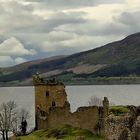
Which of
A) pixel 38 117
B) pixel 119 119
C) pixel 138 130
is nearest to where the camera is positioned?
pixel 138 130

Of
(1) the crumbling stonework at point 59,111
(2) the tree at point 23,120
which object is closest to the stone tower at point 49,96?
(1) the crumbling stonework at point 59,111

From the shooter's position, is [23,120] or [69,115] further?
[23,120]

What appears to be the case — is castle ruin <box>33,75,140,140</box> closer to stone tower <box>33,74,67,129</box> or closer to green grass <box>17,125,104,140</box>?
stone tower <box>33,74,67,129</box>

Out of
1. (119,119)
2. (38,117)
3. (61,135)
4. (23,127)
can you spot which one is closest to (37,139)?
(61,135)

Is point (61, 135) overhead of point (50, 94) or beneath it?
beneath

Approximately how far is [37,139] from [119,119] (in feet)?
117

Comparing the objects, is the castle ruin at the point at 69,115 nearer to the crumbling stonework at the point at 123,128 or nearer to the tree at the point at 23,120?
the crumbling stonework at the point at 123,128

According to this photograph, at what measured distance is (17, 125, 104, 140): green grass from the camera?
200 feet

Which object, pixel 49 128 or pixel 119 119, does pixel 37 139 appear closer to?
pixel 49 128

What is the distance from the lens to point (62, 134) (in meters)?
63.6

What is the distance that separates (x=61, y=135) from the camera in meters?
63.1

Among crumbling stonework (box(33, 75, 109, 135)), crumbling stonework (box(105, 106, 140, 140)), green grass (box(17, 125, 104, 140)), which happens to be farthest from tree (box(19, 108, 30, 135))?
crumbling stonework (box(105, 106, 140, 140))

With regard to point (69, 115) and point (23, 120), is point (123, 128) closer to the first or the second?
point (69, 115)

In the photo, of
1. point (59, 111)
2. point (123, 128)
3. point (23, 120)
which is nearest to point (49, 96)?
point (59, 111)
